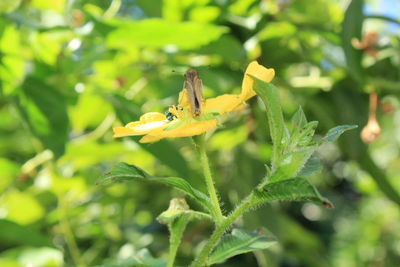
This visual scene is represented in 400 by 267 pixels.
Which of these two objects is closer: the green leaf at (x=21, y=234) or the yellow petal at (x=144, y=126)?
the yellow petal at (x=144, y=126)

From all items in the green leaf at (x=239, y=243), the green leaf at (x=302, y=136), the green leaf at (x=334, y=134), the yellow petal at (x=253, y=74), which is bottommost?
the green leaf at (x=239, y=243)

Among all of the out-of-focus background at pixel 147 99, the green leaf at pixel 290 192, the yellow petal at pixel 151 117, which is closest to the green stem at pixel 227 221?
the green leaf at pixel 290 192

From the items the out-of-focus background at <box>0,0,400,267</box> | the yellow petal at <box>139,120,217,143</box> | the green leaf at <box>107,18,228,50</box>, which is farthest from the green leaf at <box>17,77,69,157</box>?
the yellow petal at <box>139,120,217,143</box>

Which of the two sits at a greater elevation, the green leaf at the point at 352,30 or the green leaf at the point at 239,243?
the green leaf at the point at 352,30

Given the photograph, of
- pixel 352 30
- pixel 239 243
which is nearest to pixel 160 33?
pixel 352 30

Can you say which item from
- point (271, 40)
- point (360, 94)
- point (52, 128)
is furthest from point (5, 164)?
point (360, 94)

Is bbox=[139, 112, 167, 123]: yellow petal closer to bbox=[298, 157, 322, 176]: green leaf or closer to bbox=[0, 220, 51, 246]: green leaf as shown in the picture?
bbox=[298, 157, 322, 176]: green leaf

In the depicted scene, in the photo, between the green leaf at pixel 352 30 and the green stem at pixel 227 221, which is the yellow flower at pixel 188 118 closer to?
the green stem at pixel 227 221

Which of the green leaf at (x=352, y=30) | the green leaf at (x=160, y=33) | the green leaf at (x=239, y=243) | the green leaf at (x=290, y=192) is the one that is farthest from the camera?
the green leaf at (x=352, y=30)

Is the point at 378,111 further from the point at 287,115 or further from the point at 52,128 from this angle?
the point at 52,128
